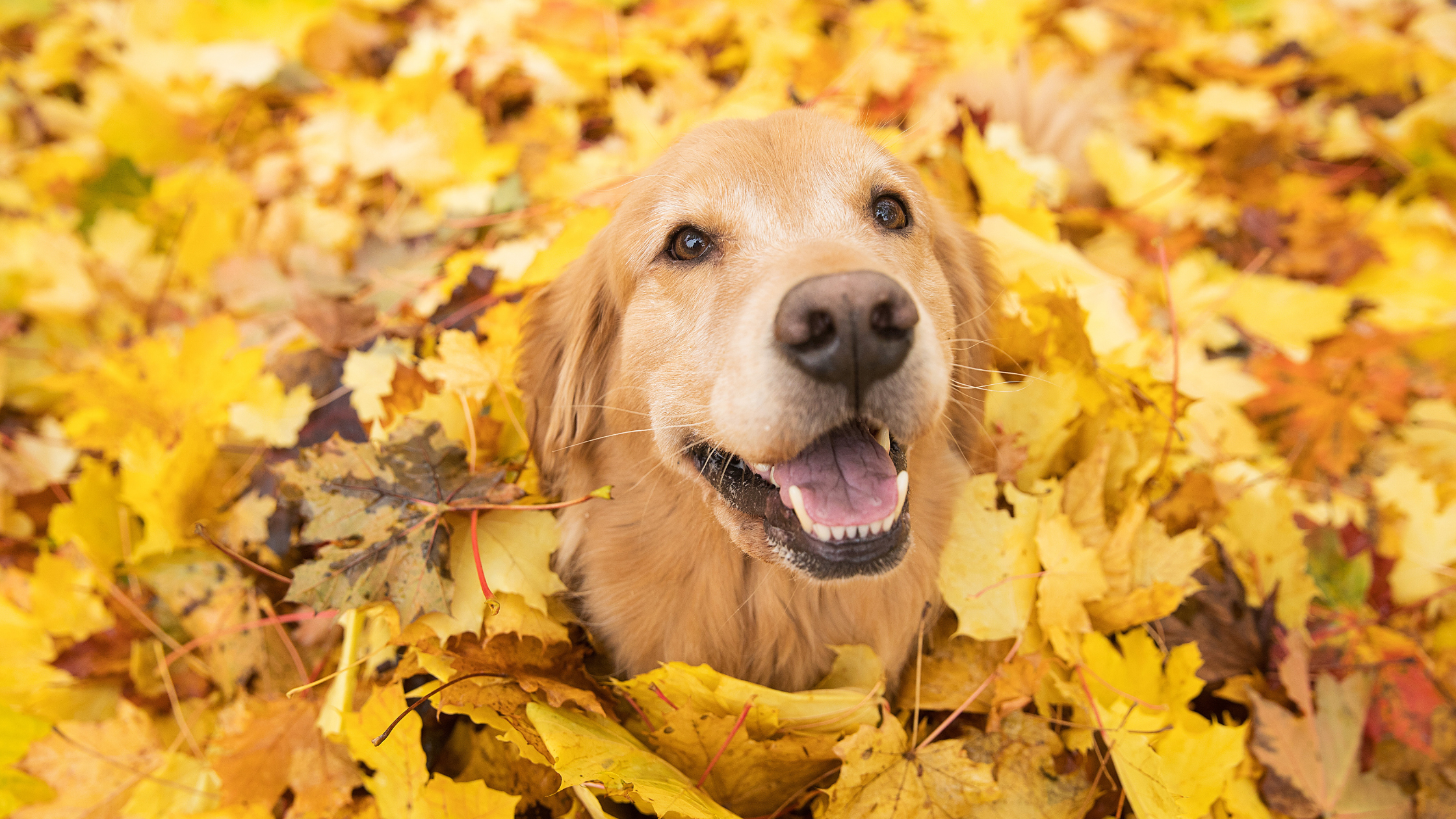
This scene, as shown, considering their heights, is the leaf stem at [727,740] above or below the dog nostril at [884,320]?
below

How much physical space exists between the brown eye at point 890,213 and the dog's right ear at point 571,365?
2.53ft

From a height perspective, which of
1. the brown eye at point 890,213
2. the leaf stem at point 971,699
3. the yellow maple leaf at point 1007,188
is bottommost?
the leaf stem at point 971,699

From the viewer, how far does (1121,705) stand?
1.85 m

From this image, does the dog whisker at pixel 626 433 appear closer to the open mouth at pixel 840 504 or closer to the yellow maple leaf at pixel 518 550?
the open mouth at pixel 840 504

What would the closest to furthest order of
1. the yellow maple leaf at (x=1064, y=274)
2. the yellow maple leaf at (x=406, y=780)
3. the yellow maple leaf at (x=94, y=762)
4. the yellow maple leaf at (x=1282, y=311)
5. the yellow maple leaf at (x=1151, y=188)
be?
the yellow maple leaf at (x=406, y=780)
the yellow maple leaf at (x=94, y=762)
the yellow maple leaf at (x=1064, y=274)
the yellow maple leaf at (x=1282, y=311)
the yellow maple leaf at (x=1151, y=188)

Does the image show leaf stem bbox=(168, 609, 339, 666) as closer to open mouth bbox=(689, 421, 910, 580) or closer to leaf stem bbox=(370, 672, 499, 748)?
leaf stem bbox=(370, 672, 499, 748)

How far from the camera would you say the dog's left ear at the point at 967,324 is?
7.59ft

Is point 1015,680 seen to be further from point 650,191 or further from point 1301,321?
point 1301,321

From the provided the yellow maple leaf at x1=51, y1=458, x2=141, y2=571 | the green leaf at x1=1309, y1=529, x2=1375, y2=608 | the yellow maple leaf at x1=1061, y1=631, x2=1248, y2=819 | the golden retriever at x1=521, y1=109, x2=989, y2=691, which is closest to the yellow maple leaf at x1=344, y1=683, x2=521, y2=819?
the golden retriever at x1=521, y1=109, x2=989, y2=691

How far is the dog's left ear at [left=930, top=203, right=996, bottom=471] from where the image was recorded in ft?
7.59

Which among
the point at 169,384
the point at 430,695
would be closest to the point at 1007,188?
the point at 430,695

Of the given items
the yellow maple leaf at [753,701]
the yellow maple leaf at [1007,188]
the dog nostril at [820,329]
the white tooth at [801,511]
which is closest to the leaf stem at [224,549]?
the yellow maple leaf at [753,701]

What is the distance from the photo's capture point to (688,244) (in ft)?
6.89

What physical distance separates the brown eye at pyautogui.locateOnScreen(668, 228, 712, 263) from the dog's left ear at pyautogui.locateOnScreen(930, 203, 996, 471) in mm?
736
